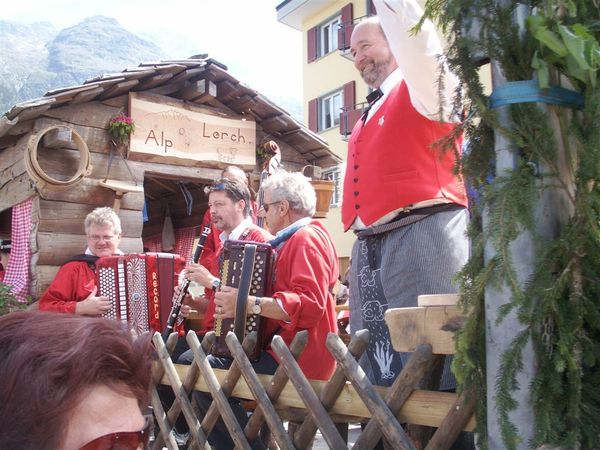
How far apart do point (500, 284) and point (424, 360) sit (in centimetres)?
64

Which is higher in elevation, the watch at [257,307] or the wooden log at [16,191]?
the wooden log at [16,191]

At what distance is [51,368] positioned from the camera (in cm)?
105

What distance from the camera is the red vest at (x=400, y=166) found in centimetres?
244

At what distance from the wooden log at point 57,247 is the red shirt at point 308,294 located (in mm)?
2547

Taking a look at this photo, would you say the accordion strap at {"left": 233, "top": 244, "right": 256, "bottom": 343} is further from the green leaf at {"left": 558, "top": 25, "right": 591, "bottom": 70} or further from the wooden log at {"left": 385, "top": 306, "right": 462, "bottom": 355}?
the green leaf at {"left": 558, "top": 25, "right": 591, "bottom": 70}

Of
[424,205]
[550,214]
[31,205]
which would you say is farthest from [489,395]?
[31,205]

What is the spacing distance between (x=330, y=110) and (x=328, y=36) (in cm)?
237

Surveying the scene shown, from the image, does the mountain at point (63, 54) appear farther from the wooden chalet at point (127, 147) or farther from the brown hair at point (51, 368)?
the brown hair at point (51, 368)

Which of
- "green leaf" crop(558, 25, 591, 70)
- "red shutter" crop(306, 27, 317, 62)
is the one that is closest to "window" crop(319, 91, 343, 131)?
"red shutter" crop(306, 27, 317, 62)

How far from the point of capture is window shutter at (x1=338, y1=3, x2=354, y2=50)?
18734 mm

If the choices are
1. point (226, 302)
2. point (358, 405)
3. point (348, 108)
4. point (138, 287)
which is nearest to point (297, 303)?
point (226, 302)

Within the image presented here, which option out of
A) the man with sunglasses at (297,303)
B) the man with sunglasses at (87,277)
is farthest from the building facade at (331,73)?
the man with sunglasses at (297,303)

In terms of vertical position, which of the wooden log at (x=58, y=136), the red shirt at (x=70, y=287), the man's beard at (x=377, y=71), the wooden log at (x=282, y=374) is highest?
the wooden log at (x=58, y=136)

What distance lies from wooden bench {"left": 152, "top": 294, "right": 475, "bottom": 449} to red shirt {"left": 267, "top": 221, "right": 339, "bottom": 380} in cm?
28
